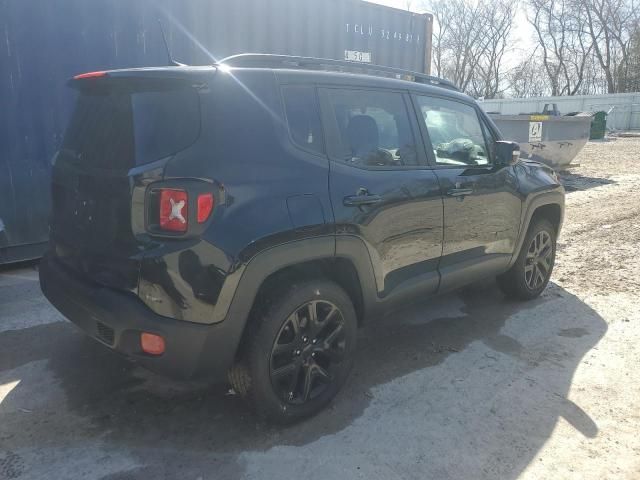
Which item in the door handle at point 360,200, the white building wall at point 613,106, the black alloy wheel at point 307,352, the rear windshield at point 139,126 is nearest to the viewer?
the rear windshield at point 139,126

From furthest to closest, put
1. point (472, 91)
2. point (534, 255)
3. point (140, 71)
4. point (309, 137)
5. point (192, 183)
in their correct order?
1. point (472, 91)
2. point (534, 255)
3. point (309, 137)
4. point (140, 71)
5. point (192, 183)

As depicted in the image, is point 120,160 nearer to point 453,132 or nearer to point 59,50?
point 453,132

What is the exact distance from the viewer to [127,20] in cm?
585

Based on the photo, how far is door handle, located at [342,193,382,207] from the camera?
287 cm

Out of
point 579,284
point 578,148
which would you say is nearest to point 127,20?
point 579,284

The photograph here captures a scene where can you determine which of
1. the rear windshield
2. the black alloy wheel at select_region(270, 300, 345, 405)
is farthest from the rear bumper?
the rear windshield

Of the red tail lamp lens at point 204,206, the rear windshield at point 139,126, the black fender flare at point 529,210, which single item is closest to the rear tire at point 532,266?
the black fender flare at point 529,210

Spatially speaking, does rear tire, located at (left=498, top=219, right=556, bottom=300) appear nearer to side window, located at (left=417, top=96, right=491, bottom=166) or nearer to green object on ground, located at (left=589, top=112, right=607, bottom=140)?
side window, located at (left=417, top=96, right=491, bottom=166)

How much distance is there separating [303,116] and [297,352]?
4.13 ft

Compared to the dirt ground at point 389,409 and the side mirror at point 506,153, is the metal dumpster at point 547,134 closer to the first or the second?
the side mirror at point 506,153

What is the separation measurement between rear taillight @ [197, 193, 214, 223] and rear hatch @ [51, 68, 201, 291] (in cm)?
23

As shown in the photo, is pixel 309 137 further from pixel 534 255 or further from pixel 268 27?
pixel 268 27

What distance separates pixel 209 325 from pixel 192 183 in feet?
2.12

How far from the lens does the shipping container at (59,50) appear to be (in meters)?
5.29
